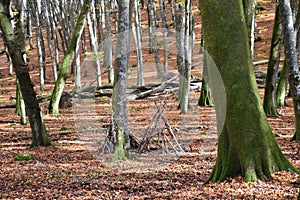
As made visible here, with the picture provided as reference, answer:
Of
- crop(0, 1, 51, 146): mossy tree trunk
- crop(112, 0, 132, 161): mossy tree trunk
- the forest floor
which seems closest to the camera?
the forest floor

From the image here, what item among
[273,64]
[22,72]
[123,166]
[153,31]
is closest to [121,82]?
[123,166]

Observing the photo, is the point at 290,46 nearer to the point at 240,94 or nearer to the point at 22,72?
the point at 240,94

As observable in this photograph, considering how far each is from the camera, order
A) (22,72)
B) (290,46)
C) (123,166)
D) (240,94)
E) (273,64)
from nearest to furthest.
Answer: (240,94), (290,46), (123,166), (22,72), (273,64)

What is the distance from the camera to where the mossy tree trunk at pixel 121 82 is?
28.2ft

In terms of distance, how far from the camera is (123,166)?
27.2ft

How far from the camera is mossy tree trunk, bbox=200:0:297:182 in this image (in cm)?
527

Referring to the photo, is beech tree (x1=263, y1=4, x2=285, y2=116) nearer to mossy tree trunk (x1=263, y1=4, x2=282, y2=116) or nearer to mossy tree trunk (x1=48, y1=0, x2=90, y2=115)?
mossy tree trunk (x1=263, y1=4, x2=282, y2=116)

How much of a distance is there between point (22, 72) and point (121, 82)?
3089 mm

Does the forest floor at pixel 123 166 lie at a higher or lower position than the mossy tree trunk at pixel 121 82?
lower

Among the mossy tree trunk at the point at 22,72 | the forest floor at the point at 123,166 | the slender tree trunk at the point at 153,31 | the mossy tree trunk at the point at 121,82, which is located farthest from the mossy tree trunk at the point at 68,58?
the slender tree trunk at the point at 153,31

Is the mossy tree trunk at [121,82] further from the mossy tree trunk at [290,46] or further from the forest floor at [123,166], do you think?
the mossy tree trunk at [290,46]

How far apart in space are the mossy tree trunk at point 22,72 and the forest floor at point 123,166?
1.31ft

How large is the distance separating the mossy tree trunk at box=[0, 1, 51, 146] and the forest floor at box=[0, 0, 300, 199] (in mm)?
400

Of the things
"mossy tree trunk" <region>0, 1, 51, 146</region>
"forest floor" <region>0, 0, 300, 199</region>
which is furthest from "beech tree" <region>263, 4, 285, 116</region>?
"mossy tree trunk" <region>0, 1, 51, 146</region>
